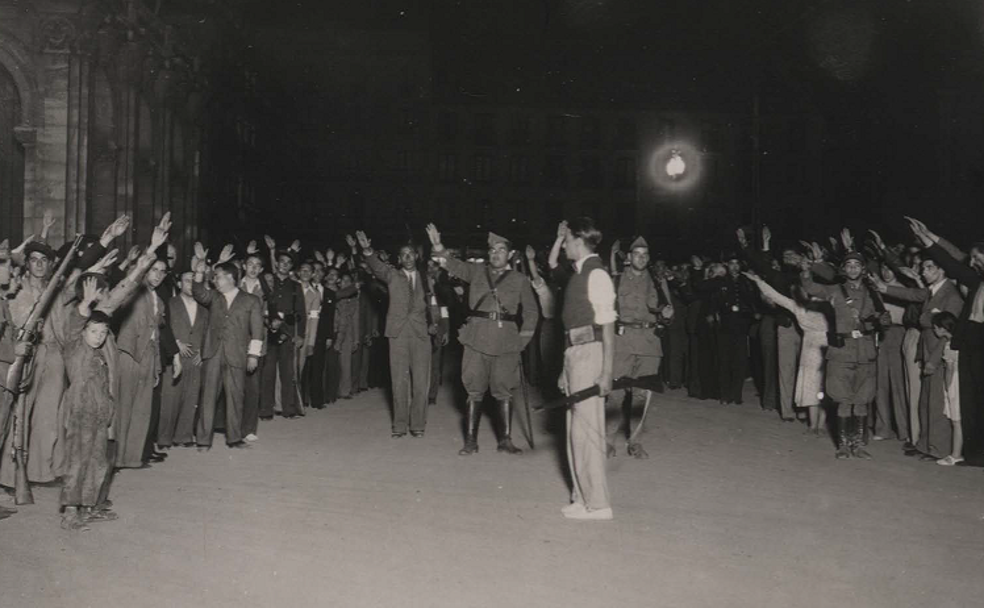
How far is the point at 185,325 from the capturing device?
35.0 feet

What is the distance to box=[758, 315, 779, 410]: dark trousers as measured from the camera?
1462cm

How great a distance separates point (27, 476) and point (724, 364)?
11.2 metres

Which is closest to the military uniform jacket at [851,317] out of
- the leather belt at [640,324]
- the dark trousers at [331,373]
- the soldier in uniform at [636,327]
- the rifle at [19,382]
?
the soldier in uniform at [636,327]

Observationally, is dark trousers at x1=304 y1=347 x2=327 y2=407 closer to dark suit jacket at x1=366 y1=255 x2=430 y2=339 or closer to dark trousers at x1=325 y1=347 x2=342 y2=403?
dark trousers at x1=325 y1=347 x2=342 y2=403

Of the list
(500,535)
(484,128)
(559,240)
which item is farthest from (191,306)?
(484,128)

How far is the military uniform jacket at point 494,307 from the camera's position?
1066cm

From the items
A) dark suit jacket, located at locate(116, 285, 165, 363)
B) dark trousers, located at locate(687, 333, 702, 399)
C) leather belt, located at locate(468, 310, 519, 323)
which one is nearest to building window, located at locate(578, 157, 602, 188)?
dark trousers, located at locate(687, 333, 702, 399)

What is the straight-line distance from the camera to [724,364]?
51.1 ft

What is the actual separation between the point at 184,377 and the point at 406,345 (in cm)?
271

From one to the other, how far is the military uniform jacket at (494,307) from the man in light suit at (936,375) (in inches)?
179

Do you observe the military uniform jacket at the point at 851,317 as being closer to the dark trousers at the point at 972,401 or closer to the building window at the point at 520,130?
the dark trousers at the point at 972,401

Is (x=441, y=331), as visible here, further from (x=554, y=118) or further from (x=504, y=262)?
(x=554, y=118)

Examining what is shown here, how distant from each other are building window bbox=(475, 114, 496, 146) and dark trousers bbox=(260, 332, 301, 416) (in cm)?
5830

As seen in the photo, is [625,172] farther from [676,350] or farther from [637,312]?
[637,312]
